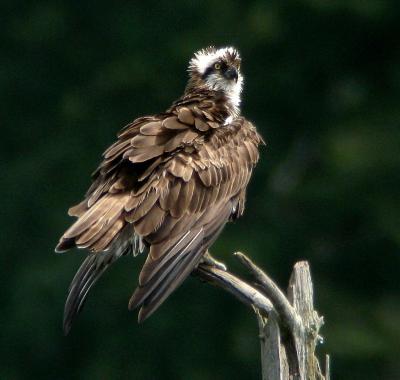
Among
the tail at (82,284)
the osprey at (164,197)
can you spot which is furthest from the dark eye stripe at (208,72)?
the tail at (82,284)

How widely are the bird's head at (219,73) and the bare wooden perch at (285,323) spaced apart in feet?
7.82

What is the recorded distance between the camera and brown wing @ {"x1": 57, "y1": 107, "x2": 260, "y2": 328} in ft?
25.9

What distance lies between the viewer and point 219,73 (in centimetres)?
999

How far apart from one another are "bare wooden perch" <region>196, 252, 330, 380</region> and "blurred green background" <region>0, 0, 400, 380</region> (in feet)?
29.7

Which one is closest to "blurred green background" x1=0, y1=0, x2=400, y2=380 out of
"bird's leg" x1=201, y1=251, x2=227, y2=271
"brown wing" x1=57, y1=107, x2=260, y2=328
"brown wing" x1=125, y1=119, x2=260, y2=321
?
"brown wing" x1=125, y1=119, x2=260, y2=321

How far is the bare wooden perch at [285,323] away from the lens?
287 inches

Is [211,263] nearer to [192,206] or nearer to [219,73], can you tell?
[192,206]

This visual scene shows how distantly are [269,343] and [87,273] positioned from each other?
1200mm

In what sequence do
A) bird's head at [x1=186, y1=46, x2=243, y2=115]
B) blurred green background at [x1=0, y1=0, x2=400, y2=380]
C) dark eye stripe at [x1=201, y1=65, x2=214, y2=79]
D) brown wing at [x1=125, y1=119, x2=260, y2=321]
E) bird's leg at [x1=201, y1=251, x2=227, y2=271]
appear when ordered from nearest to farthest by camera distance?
1. brown wing at [x1=125, y1=119, x2=260, y2=321]
2. bird's leg at [x1=201, y1=251, x2=227, y2=271]
3. bird's head at [x1=186, y1=46, x2=243, y2=115]
4. dark eye stripe at [x1=201, y1=65, x2=214, y2=79]
5. blurred green background at [x1=0, y1=0, x2=400, y2=380]

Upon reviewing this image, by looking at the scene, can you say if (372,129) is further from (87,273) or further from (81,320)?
(87,273)

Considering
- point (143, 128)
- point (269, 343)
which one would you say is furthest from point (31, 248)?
point (269, 343)

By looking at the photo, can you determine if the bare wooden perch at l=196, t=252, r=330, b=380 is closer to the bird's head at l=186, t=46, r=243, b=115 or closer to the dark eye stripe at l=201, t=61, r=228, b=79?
the bird's head at l=186, t=46, r=243, b=115

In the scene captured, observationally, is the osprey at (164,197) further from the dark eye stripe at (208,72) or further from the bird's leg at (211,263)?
the dark eye stripe at (208,72)

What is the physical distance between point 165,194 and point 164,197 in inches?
0.9
